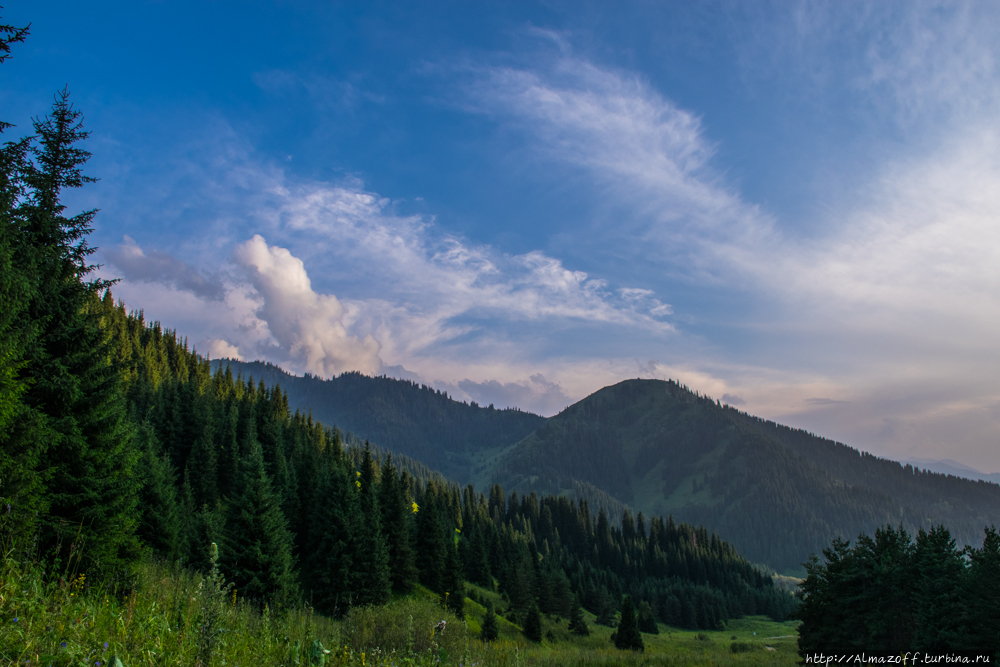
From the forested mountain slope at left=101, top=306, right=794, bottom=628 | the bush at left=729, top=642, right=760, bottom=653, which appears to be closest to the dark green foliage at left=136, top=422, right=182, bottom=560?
the forested mountain slope at left=101, top=306, right=794, bottom=628

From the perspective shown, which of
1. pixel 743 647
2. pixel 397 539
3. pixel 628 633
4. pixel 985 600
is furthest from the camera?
pixel 743 647

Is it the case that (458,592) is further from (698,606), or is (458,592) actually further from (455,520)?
(698,606)

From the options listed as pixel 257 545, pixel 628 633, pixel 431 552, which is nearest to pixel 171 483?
pixel 257 545

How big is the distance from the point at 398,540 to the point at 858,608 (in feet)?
140

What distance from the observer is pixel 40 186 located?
1966 cm

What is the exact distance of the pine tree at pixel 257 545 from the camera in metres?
29.5

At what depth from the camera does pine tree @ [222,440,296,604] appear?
2952 cm

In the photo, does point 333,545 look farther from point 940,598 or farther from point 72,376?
point 940,598

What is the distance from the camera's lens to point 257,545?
98.4ft

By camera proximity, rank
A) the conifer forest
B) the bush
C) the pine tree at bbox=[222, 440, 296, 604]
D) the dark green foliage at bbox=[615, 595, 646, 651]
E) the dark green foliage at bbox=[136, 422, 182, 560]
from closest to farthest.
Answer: the conifer forest → the pine tree at bbox=[222, 440, 296, 604] → the dark green foliage at bbox=[136, 422, 182, 560] → the dark green foliage at bbox=[615, 595, 646, 651] → the bush

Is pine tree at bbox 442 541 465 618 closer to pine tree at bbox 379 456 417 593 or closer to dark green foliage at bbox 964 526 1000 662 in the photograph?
pine tree at bbox 379 456 417 593

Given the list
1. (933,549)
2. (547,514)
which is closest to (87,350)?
(933,549)

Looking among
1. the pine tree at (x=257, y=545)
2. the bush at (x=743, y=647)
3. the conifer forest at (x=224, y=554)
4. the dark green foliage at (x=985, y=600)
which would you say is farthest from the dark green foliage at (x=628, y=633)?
the pine tree at (x=257, y=545)

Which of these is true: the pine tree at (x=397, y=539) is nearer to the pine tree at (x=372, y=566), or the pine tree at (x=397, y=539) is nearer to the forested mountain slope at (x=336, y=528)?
the forested mountain slope at (x=336, y=528)
